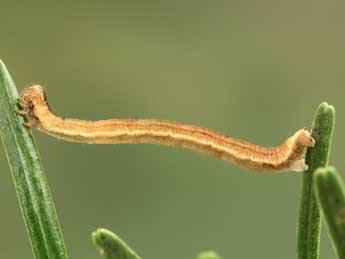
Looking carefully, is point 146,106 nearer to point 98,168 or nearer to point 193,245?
point 98,168

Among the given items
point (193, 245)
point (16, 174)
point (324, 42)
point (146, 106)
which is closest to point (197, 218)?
point (193, 245)

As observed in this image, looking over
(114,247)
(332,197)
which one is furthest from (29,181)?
(332,197)

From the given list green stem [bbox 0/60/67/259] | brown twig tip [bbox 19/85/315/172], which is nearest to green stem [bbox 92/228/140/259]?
green stem [bbox 0/60/67/259]

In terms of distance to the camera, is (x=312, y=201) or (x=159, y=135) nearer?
(x=312, y=201)

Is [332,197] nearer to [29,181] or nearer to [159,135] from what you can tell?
[29,181]

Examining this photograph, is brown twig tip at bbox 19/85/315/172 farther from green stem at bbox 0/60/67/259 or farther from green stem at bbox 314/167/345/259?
green stem at bbox 314/167/345/259

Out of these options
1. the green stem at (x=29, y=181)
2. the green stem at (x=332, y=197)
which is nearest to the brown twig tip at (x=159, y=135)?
the green stem at (x=29, y=181)
